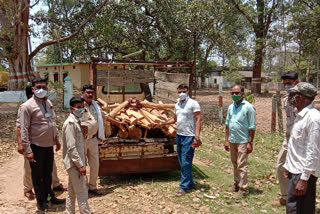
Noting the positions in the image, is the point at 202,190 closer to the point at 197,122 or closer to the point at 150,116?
the point at 197,122

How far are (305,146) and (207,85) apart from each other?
43.7 m

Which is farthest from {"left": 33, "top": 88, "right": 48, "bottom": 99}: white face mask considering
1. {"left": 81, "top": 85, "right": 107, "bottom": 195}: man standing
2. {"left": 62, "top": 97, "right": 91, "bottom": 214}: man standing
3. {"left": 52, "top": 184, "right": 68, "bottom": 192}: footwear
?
{"left": 52, "top": 184, "right": 68, "bottom": 192}: footwear

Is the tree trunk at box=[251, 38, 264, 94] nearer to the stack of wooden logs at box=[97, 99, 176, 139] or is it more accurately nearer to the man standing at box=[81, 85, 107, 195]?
the stack of wooden logs at box=[97, 99, 176, 139]

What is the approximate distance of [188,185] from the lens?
16.3ft

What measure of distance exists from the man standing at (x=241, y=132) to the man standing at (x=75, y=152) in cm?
245

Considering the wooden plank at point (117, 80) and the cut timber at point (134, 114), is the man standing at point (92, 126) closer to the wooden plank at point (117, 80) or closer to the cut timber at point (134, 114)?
the cut timber at point (134, 114)

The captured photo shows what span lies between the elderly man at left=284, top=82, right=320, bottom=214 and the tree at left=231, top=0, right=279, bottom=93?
19796mm

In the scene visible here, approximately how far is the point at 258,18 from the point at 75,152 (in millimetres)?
23567

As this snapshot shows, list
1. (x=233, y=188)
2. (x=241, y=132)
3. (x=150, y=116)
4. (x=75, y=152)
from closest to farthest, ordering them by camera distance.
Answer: (x=75, y=152) < (x=241, y=132) < (x=233, y=188) < (x=150, y=116)

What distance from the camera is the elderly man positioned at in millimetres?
2979

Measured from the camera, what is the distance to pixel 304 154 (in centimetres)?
310

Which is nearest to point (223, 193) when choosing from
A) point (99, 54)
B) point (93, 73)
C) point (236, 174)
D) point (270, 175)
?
point (236, 174)

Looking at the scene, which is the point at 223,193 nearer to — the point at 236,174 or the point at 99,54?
the point at 236,174

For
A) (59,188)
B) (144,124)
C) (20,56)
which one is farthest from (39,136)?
(20,56)
